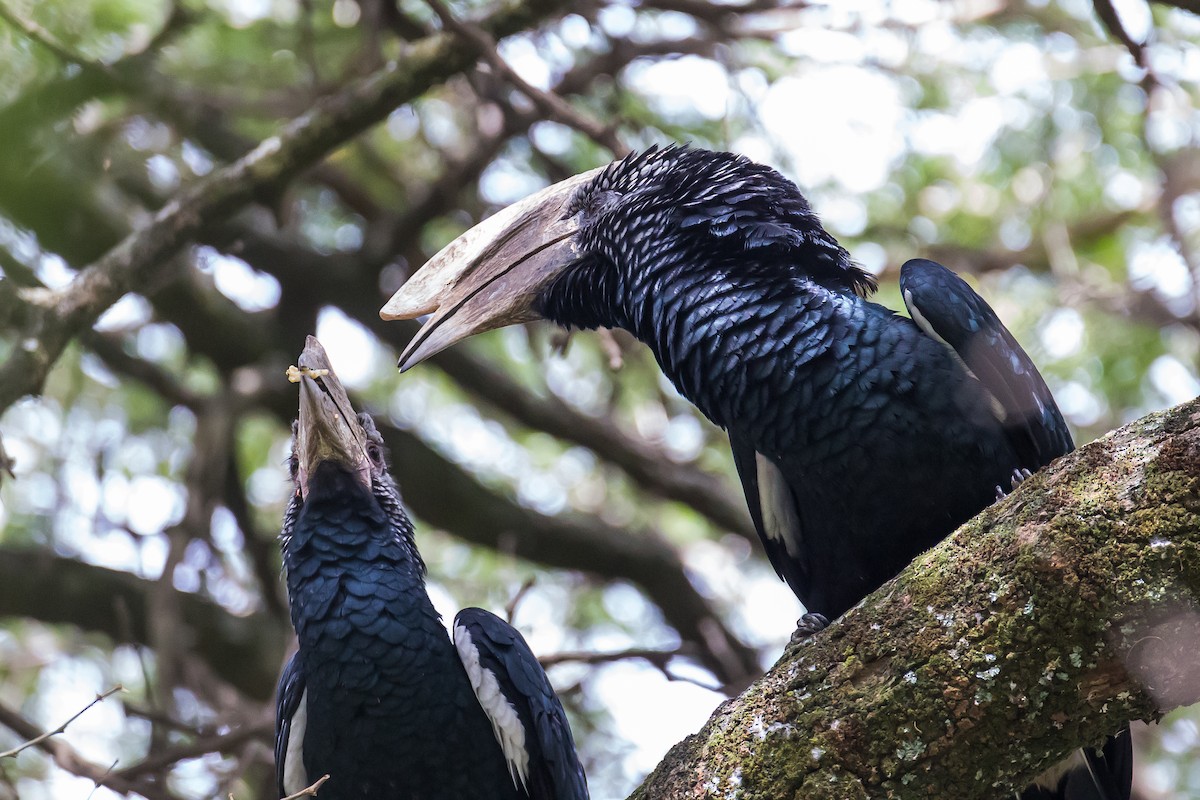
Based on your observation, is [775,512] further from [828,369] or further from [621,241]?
[621,241]

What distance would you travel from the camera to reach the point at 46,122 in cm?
212

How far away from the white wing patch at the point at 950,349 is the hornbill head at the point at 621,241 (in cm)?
31

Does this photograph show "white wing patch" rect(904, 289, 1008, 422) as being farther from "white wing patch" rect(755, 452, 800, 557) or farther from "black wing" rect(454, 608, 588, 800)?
"black wing" rect(454, 608, 588, 800)

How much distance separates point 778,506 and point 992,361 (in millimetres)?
880

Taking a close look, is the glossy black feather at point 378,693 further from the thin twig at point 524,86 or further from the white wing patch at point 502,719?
the thin twig at point 524,86

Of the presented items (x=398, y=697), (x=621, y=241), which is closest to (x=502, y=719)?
(x=398, y=697)

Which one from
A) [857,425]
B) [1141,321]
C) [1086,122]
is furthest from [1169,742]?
[857,425]

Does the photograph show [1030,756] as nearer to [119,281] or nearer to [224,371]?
[119,281]

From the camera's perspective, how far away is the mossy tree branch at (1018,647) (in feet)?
8.03

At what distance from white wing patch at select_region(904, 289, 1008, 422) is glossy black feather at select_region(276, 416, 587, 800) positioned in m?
1.66

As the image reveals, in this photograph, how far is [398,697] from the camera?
147 inches

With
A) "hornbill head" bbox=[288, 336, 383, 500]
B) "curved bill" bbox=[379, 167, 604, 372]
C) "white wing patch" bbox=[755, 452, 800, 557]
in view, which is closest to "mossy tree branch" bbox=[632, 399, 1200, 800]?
"white wing patch" bbox=[755, 452, 800, 557]

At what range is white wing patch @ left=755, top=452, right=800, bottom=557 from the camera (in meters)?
3.96

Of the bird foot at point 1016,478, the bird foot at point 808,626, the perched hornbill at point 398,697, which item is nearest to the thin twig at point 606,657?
the perched hornbill at point 398,697
